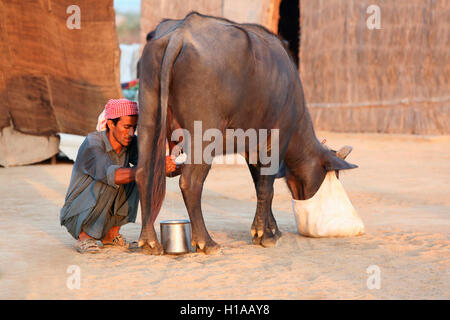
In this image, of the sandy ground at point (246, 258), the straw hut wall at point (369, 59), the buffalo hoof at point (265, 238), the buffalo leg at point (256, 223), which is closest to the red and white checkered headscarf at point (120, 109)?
the sandy ground at point (246, 258)

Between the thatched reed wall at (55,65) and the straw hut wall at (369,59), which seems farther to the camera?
the straw hut wall at (369,59)

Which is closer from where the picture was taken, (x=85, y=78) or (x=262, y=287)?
(x=262, y=287)

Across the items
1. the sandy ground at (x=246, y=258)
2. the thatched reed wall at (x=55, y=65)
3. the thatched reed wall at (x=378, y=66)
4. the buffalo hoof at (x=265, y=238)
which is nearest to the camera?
the sandy ground at (x=246, y=258)

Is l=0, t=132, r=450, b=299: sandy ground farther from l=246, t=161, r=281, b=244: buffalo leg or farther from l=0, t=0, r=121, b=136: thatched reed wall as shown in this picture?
l=0, t=0, r=121, b=136: thatched reed wall

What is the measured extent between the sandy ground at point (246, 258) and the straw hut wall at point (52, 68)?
8.16ft

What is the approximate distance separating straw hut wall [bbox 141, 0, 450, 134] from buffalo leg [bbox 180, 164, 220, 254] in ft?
26.5

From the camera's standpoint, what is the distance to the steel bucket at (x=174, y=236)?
13.7ft

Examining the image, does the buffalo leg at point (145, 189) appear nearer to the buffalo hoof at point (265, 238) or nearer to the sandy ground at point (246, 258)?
the sandy ground at point (246, 258)

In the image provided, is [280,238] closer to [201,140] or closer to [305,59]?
[201,140]

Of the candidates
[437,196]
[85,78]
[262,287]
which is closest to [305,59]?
[85,78]

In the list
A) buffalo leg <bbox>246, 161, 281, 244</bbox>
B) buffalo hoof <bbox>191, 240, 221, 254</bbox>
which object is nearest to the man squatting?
buffalo hoof <bbox>191, 240, 221, 254</bbox>

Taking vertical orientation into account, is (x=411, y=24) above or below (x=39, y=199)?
above

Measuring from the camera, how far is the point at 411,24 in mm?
11344

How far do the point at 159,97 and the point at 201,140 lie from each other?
1.32 ft
